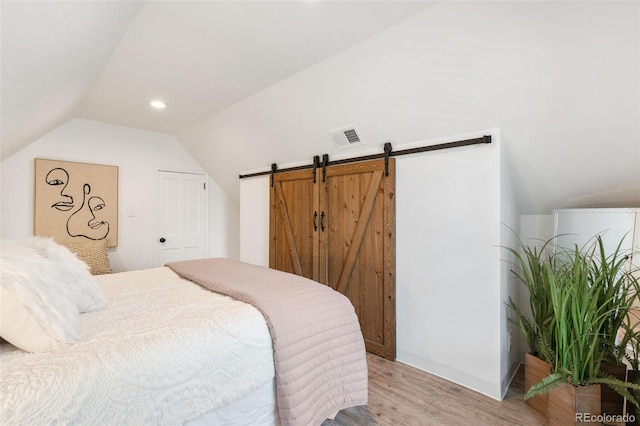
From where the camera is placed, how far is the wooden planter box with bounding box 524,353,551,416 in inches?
70.6

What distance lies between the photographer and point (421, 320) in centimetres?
238

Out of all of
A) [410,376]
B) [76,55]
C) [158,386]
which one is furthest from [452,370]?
[76,55]

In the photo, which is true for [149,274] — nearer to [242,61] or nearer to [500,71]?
[242,61]

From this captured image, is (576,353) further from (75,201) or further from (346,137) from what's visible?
(75,201)

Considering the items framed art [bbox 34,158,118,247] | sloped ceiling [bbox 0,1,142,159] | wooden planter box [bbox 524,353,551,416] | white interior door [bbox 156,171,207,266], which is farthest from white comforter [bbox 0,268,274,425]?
white interior door [bbox 156,171,207,266]

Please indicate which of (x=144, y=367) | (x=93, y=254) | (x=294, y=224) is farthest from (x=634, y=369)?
(x=93, y=254)

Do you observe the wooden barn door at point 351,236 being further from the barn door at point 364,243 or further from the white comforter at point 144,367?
the white comforter at point 144,367

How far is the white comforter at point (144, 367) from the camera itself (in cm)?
88

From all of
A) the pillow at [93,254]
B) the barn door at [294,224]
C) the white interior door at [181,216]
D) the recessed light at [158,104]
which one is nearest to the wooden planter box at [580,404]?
the barn door at [294,224]

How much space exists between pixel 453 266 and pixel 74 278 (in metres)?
2.44

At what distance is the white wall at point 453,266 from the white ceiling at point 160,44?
1.13 m

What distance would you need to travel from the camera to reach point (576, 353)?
1549mm

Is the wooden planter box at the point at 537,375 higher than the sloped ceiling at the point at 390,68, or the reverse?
the sloped ceiling at the point at 390,68

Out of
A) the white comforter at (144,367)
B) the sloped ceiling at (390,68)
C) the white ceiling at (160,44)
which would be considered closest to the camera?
the white comforter at (144,367)
